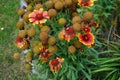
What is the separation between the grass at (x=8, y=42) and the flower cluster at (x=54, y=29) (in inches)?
50.3

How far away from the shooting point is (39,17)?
2768mm

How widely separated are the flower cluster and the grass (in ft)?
4.19

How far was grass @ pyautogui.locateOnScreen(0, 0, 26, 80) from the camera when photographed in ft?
13.7

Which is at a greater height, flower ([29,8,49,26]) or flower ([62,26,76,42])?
flower ([29,8,49,26])

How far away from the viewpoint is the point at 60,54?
2.95m

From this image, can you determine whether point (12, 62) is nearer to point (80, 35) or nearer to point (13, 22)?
point (13, 22)

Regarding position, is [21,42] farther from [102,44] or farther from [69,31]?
[102,44]

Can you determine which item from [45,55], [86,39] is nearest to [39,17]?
[45,55]

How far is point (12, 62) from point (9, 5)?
1400 millimetres

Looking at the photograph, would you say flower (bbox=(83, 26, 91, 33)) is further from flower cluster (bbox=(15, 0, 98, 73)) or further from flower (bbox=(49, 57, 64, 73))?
flower (bbox=(49, 57, 64, 73))

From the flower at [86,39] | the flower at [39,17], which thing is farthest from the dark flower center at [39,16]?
the flower at [86,39]

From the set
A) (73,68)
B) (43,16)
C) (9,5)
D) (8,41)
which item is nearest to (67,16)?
(43,16)

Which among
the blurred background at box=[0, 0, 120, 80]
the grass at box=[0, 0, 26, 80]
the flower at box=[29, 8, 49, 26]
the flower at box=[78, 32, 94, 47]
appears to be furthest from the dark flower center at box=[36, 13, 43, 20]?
the grass at box=[0, 0, 26, 80]

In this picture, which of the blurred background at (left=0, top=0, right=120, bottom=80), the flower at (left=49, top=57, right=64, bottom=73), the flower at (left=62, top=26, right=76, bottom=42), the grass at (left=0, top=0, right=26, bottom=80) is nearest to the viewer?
the flower at (left=62, top=26, right=76, bottom=42)
